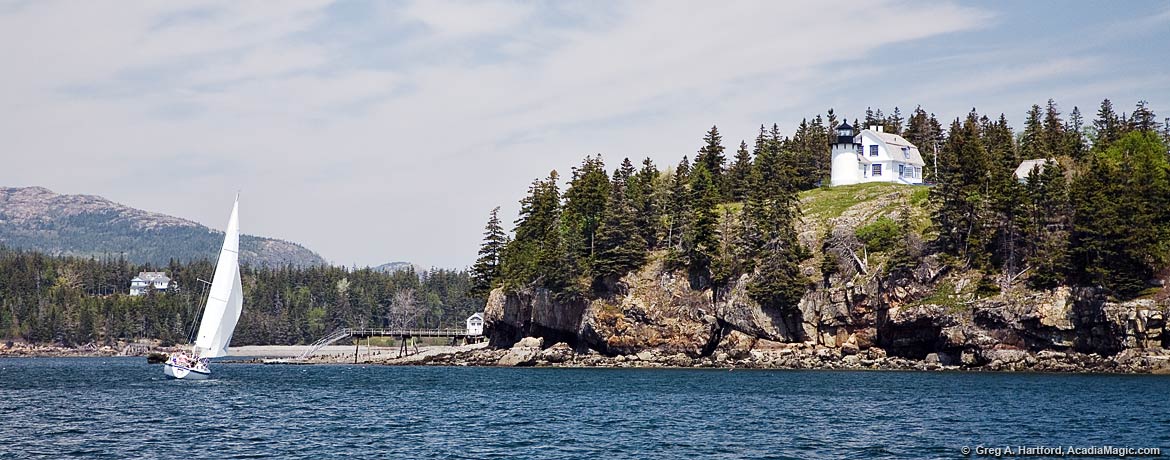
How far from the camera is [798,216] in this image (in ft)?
385

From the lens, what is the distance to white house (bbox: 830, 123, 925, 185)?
130m

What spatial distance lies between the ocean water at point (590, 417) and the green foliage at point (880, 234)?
74.8 ft

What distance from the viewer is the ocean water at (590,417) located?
4159cm

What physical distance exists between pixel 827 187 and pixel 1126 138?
110 feet

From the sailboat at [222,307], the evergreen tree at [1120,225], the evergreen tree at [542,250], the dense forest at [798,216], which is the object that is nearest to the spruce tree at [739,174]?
the dense forest at [798,216]

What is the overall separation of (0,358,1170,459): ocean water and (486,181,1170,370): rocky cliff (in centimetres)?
726

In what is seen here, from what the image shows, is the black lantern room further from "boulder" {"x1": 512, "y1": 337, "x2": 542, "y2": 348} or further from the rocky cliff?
"boulder" {"x1": 512, "y1": 337, "x2": 542, "y2": 348}

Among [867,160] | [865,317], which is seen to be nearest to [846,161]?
[867,160]

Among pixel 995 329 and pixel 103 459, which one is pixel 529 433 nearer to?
pixel 103 459

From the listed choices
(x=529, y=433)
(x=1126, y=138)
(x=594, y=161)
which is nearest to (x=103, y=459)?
(x=529, y=433)

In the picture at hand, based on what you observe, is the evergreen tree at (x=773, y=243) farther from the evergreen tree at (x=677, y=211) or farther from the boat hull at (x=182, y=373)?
the boat hull at (x=182, y=373)

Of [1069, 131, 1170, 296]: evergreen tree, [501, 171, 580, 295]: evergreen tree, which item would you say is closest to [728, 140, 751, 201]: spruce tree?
[501, 171, 580, 295]: evergreen tree

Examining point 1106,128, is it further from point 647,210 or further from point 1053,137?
point 647,210

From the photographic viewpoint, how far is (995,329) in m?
91.9
